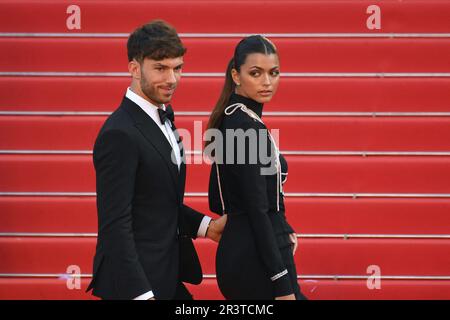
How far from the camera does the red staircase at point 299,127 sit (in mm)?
4902

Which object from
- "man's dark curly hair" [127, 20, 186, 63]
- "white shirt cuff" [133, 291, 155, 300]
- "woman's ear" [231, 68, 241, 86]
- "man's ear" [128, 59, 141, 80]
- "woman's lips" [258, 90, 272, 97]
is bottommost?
"white shirt cuff" [133, 291, 155, 300]

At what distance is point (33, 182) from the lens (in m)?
4.94

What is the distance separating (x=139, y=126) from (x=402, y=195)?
Answer: 270 cm

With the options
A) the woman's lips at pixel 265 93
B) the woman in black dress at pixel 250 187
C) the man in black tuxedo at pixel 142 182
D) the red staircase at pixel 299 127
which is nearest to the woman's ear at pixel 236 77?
the woman in black dress at pixel 250 187

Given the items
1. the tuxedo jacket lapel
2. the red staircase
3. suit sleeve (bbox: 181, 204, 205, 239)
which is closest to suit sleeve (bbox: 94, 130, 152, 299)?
the tuxedo jacket lapel

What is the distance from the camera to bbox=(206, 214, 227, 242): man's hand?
123 inches

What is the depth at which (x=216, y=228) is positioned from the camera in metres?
3.13

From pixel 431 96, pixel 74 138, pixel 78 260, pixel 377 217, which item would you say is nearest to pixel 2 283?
pixel 78 260

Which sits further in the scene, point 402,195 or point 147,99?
point 402,195

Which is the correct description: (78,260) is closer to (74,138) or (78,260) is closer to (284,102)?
(74,138)

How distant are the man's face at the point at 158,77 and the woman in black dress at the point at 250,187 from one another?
28 cm

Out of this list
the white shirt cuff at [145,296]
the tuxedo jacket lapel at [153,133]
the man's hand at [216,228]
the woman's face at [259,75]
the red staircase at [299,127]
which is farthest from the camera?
the red staircase at [299,127]

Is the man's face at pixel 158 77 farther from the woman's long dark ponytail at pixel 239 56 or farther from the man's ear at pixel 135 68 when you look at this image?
the woman's long dark ponytail at pixel 239 56

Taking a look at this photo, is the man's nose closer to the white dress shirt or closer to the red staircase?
the white dress shirt
